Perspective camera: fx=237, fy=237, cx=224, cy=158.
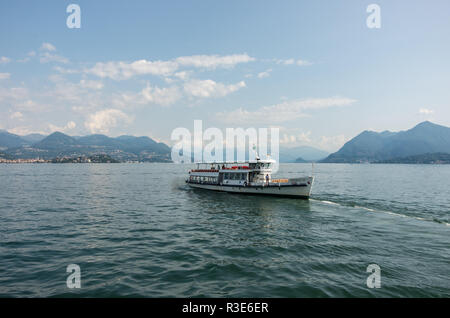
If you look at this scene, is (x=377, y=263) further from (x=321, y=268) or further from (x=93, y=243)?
(x=93, y=243)

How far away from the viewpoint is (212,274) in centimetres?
1420

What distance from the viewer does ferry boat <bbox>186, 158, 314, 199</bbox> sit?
41.9 meters

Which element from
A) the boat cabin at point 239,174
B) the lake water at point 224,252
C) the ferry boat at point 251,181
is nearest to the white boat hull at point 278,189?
the ferry boat at point 251,181

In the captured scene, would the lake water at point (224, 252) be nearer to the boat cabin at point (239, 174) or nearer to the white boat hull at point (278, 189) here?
the white boat hull at point (278, 189)

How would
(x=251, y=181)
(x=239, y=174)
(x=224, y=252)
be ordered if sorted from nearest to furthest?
(x=224, y=252) → (x=251, y=181) → (x=239, y=174)

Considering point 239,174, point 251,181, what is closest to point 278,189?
point 251,181

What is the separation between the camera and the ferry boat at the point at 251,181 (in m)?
41.9

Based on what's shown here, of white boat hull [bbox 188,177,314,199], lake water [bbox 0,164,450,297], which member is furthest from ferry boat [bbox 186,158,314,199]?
lake water [bbox 0,164,450,297]

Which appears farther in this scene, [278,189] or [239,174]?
[239,174]

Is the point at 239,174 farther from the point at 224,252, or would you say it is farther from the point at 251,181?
the point at 224,252

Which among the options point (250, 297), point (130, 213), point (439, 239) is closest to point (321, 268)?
point (250, 297)

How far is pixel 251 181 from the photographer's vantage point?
4906 centimetres

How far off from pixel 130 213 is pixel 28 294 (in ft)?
65.6

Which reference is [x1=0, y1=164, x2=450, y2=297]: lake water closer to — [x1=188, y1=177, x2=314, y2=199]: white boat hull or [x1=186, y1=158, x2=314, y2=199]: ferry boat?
[x1=188, y1=177, x2=314, y2=199]: white boat hull
